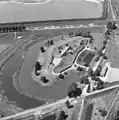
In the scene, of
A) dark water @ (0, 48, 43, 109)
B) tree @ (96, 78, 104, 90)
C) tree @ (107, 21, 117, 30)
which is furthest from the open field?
tree @ (107, 21, 117, 30)

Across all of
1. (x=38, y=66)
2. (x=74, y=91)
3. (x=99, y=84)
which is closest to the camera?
(x=74, y=91)

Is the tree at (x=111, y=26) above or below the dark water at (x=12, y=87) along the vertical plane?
above

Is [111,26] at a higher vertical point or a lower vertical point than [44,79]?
higher

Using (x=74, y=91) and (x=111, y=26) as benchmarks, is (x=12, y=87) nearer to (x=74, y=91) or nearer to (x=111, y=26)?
(x=74, y=91)

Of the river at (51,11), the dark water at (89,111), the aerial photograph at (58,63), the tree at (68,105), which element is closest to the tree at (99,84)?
the aerial photograph at (58,63)

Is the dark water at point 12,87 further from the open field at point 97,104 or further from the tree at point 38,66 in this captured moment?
the open field at point 97,104

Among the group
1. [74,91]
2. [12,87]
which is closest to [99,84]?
[74,91]
